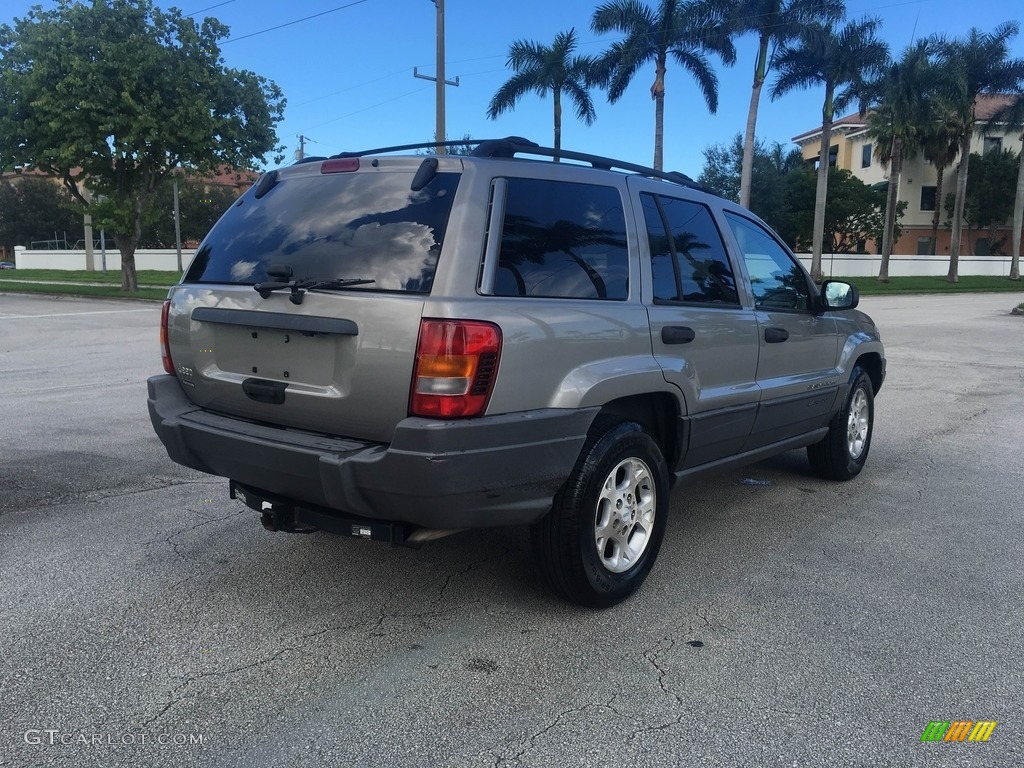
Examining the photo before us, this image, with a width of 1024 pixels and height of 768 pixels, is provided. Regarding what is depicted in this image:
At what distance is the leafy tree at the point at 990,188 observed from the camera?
58.4 metres

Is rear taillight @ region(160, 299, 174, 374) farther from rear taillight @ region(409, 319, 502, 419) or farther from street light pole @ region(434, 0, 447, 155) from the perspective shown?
street light pole @ region(434, 0, 447, 155)

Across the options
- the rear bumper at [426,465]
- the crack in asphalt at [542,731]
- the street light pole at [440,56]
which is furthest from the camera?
the street light pole at [440,56]

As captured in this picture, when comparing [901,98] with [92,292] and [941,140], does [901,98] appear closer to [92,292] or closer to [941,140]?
[941,140]

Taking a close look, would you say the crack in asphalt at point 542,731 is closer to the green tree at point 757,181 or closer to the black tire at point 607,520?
the black tire at point 607,520

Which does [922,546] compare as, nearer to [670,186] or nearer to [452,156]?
[670,186]

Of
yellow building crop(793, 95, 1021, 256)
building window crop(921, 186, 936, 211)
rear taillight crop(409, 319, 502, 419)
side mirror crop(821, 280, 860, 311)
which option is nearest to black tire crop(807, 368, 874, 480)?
side mirror crop(821, 280, 860, 311)

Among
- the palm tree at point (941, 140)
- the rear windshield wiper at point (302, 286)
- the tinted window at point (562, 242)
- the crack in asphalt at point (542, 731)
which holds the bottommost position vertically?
the crack in asphalt at point (542, 731)

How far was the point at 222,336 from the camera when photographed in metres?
3.60

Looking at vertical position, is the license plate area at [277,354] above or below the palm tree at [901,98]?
below

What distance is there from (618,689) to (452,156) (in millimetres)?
2164

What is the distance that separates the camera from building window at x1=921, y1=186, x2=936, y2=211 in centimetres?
6333

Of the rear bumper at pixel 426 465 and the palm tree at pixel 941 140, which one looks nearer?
the rear bumper at pixel 426 465

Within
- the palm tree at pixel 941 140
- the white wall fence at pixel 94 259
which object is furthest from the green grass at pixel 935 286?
the white wall fence at pixel 94 259

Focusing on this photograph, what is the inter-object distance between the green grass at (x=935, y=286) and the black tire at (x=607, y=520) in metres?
34.9
